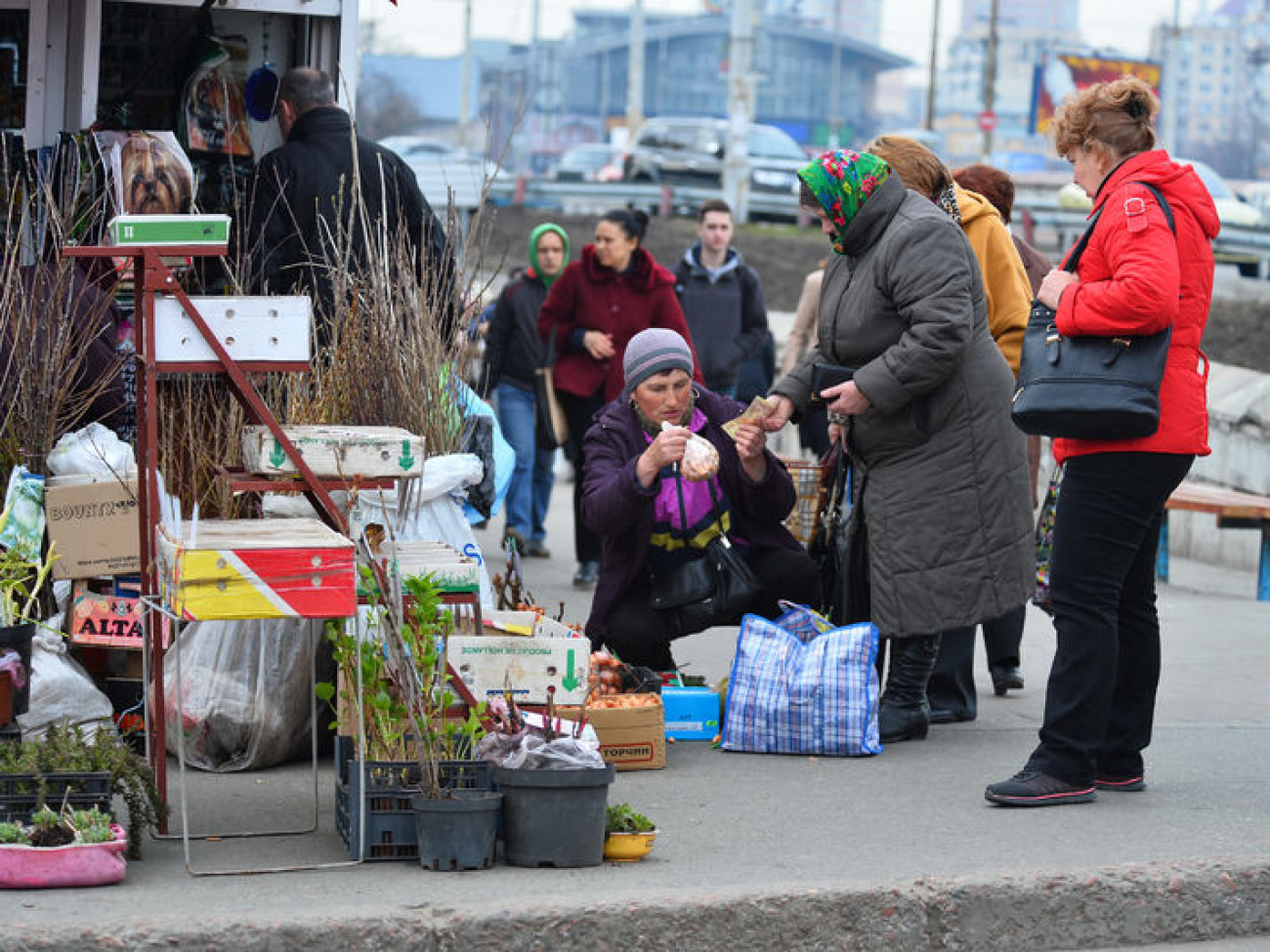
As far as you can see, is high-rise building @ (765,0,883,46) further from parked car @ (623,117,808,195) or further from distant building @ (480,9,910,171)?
parked car @ (623,117,808,195)

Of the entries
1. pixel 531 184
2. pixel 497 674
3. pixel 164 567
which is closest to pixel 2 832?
pixel 164 567

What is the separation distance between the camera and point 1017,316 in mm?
6340

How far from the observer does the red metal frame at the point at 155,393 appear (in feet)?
13.9

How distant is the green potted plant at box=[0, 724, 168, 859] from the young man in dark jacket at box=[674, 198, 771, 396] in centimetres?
624

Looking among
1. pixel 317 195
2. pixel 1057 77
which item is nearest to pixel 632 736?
pixel 317 195

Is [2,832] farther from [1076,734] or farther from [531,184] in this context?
[531,184]

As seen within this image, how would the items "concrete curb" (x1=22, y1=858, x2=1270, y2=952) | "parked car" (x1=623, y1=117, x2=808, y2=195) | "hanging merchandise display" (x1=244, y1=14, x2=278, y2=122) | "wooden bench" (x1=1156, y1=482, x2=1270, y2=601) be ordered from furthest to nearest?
1. "parked car" (x1=623, y1=117, x2=808, y2=195)
2. "wooden bench" (x1=1156, y1=482, x2=1270, y2=601)
3. "hanging merchandise display" (x1=244, y1=14, x2=278, y2=122)
4. "concrete curb" (x1=22, y1=858, x2=1270, y2=952)

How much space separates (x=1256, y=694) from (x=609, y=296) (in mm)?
3829

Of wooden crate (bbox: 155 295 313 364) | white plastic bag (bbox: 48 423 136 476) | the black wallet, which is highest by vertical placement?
wooden crate (bbox: 155 295 313 364)

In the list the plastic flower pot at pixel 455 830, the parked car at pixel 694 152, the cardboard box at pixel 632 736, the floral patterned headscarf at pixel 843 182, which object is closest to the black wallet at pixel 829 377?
the floral patterned headscarf at pixel 843 182

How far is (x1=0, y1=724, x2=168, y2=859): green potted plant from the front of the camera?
418cm

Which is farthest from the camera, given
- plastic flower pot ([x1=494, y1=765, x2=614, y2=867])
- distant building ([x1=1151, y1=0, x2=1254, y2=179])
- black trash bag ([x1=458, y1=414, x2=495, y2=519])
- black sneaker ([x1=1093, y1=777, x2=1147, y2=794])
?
distant building ([x1=1151, y1=0, x2=1254, y2=179])

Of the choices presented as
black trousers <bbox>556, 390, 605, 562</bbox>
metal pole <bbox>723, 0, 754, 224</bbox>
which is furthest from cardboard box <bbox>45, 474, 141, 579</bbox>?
metal pole <bbox>723, 0, 754, 224</bbox>

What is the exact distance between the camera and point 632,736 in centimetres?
536
